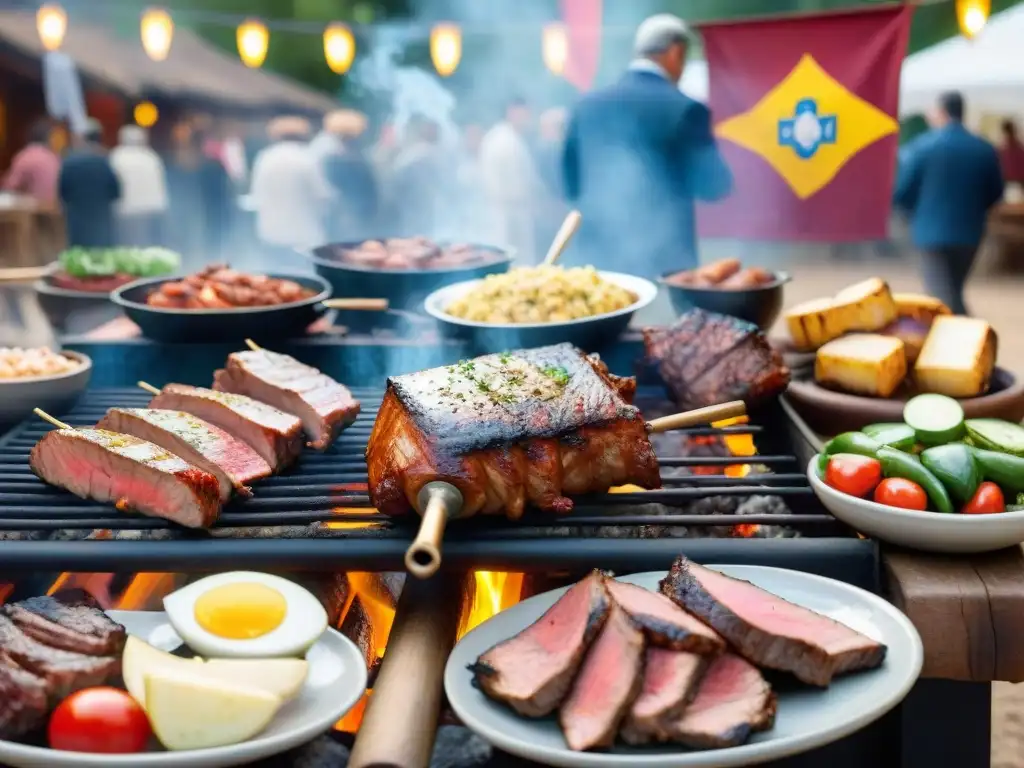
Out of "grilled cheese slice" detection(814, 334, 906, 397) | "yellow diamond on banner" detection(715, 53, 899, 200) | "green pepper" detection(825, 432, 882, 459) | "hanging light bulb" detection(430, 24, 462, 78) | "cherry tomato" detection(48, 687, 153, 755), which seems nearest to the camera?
"cherry tomato" detection(48, 687, 153, 755)

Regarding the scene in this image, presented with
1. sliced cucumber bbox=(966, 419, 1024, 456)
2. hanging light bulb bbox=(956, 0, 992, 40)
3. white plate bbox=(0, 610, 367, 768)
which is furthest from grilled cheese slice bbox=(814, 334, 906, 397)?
hanging light bulb bbox=(956, 0, 992, 40)

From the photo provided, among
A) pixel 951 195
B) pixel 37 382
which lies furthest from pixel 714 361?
pixel 951 195

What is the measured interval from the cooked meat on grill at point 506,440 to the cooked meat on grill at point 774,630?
0.59 meters

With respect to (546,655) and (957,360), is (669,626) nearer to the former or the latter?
(546,655)

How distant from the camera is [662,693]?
228 centimetres

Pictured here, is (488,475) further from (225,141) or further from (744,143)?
(225,141)

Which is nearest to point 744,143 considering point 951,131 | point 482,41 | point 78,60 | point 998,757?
point 951,131

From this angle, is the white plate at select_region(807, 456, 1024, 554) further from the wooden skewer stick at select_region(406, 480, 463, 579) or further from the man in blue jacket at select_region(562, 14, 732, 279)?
the man in blue jacket at select_region(562, 14, 732, 279)

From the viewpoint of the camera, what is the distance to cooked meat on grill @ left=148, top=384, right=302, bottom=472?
138 inches

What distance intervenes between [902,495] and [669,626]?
0.94 m

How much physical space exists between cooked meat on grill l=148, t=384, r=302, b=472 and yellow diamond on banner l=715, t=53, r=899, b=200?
6004 mm

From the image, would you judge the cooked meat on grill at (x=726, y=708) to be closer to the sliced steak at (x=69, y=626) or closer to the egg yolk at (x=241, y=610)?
the egg yolk at (x=241, y=610)

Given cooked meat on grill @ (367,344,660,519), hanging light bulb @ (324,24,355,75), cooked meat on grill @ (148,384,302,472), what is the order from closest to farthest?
cooked meat on grill @ (367,344,660,519), cooked meat on grill @ (148,384,302,472), hanging light bulb @ (324,24,355,75)

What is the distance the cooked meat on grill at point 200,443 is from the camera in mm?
3246
